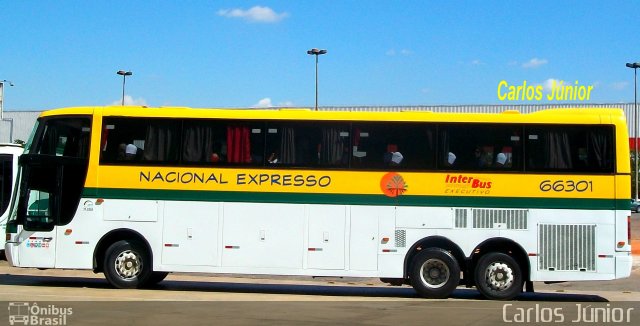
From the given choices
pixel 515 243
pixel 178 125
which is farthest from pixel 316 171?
pixel 515 243

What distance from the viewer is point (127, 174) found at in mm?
15320

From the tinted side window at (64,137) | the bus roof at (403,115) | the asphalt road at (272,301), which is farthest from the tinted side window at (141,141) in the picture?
the asphalt road at (272,301)

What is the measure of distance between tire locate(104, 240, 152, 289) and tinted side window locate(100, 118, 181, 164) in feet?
5.75

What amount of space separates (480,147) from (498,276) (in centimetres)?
256

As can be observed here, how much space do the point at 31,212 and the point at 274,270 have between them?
5158 mm

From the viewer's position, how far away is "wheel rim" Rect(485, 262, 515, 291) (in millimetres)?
14977

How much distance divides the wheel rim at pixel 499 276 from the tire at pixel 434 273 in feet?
2.06

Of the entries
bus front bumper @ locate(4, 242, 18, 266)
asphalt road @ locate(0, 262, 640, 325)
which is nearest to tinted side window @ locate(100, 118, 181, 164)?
bus front bumper @ locate(4, 242, 18, 266)

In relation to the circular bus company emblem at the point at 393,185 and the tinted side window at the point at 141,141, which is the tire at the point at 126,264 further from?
the circular bus company emblem at the point at 393,185

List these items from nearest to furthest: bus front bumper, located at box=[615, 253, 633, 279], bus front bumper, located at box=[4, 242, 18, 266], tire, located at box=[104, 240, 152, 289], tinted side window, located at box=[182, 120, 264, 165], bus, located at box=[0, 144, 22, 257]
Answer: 1. bus front bumper, located at box=[615, 253, 633, 279]
2. tinted side window, located at box=[182, 120, 264, 165]
3. tire, located at box=[104, 240, 152, 289]
4. bus front bumper, located at box=[4, 242, 18, 266]
5. bus, located at box=[0, 144, 22, 257]

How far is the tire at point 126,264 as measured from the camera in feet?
50.7

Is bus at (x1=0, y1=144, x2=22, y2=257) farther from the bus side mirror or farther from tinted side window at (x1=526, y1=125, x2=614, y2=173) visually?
tinted side window at (x1=526, y1=125, x2=614, y2=173)

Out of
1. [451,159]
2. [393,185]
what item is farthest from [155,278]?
[451,159]

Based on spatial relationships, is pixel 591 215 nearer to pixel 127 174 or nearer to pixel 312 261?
pixel 312 261
